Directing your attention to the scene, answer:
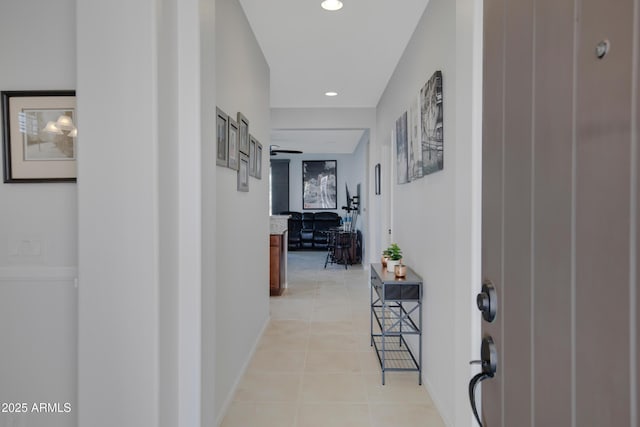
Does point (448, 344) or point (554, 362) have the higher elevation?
point (554, 362)

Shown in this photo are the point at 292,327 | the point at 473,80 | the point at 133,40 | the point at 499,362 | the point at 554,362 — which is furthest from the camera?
the point at 292,327

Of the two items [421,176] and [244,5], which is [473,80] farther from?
[244,5]

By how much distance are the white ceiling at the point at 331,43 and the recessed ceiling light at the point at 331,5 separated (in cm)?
4

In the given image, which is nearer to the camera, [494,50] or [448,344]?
[494,50]

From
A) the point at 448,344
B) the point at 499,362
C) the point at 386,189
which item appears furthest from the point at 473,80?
the point at 386,189

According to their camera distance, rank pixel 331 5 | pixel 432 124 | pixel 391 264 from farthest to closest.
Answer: pixel 391 264 → pixel 331 5 → pixel 432 124

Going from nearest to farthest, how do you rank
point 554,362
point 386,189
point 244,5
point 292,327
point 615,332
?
point 615,332 → point 554,362 → point 244,5 → point 292,327 → point 386,189

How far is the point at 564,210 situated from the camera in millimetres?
579

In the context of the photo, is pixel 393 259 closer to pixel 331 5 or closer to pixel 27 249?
pixel 331 5

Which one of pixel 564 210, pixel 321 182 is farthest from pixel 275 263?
pixel 321 182

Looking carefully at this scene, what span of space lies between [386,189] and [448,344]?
10.4ft

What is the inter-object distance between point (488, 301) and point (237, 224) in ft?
6.60

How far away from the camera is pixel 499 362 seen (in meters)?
0.79

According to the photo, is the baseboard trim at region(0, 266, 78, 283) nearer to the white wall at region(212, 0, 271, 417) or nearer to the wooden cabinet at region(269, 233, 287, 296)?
the white wall at region(212, 0, 271, 417)
